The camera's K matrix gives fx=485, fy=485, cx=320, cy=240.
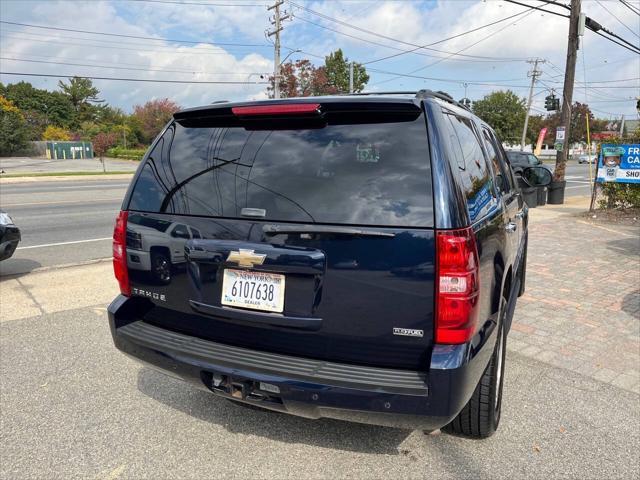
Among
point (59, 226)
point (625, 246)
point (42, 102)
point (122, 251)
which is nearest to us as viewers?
point (122, 251)

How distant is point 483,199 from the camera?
2.66m

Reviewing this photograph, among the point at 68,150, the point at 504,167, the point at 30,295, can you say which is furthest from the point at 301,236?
the point at 68,150

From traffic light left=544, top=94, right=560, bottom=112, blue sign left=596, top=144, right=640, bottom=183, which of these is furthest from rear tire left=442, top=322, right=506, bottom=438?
traffic light left=544, top=94, right=560, bottom=112

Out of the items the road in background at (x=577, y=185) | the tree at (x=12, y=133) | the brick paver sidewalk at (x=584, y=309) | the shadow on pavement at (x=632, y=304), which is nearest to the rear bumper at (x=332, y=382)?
the brick paver sidewalk at (x=584, y=309)

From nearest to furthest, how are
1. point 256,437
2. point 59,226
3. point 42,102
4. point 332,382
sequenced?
point 332,382, point 256,437, point 59,226, point 42,102

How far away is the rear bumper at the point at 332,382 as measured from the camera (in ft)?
6.96

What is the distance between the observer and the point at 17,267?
6.84 m

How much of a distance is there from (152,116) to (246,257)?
73584 mm

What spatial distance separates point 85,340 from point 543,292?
5138mm

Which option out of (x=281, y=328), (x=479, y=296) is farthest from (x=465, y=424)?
(x=281, y=328)

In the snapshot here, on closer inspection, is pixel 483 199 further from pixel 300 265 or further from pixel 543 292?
pixel 543 292

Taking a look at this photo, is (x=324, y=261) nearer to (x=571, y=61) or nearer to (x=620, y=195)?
(x=620, y=195)

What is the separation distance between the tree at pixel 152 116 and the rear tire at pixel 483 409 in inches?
2705

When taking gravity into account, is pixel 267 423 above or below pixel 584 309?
above
